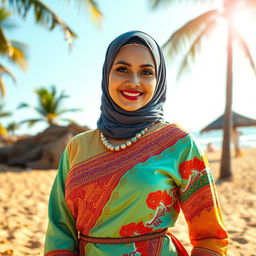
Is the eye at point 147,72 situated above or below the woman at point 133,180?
above

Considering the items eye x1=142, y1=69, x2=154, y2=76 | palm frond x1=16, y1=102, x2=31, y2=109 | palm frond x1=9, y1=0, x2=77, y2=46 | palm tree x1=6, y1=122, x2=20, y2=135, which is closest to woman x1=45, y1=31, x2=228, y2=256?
eye x1=142, y1=69, x2=154, y2=76

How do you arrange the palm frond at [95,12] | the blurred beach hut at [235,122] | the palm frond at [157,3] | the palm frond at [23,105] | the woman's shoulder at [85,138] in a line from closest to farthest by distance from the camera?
1. the woman's shoulder at [85,138]
2. the palm frond at [95,12]
3. the palm frond at [157,3]
4. the blurred beach hut at [235,122]
5. the palm frond at [23,105]

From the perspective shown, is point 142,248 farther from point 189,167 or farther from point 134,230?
point 189,167

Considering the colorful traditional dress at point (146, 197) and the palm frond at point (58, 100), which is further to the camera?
the palm frond at point (58, 100)

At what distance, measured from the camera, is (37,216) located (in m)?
3.55

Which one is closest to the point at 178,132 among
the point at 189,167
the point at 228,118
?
the point at 189,167

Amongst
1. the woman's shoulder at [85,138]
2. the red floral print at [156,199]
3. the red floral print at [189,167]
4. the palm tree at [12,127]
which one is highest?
the woman's shoulder at [85,138]

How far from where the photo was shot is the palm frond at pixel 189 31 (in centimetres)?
753

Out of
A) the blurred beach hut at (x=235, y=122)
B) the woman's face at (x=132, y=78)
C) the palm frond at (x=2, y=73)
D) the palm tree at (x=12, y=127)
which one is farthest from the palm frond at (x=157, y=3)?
the palm tree at (x=12, y=127)

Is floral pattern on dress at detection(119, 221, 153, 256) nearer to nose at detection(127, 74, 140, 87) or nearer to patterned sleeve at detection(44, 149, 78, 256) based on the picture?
patterned sleeve at detection(44, 149, 78, 256)

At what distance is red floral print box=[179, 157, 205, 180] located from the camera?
1077 millimetres

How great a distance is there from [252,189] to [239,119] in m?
9.75

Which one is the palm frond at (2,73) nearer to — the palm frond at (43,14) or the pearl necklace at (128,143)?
the palm frond at (43,14)

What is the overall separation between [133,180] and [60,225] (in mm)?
448
